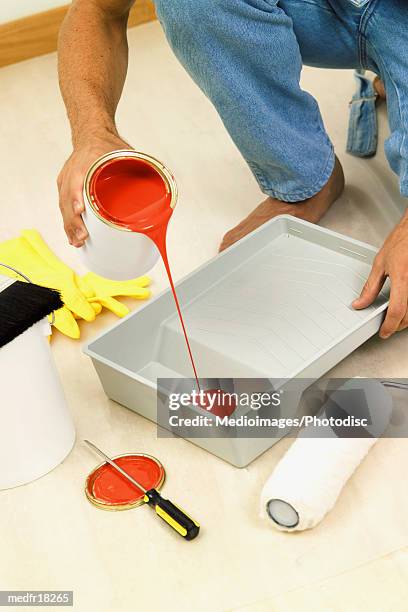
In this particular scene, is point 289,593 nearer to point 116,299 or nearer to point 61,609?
point 61,609

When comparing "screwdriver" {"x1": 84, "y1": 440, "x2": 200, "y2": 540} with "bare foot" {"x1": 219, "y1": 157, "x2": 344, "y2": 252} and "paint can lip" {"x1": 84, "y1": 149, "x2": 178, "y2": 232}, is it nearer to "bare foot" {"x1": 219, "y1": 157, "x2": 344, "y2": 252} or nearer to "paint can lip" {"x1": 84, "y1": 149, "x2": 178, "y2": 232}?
"paint can lip" {"x1": 84, "y1": 149, "x2": 178, "y2": 232}

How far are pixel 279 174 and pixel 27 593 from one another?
0.93 meters

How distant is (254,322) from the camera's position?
153 cm

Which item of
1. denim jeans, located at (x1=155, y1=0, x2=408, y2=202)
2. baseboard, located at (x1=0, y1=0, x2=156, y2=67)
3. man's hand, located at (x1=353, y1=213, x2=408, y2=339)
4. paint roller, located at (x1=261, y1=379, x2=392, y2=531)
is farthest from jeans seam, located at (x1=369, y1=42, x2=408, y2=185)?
baseboard, located at (x1=0, y1=0, x2=156, y2=67)

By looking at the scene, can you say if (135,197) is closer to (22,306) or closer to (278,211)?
(22,306)

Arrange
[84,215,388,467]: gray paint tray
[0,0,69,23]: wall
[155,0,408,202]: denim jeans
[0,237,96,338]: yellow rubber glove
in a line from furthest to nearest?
[0,0,69,23]: wall < [0,237,96,338]: yellow rubber glove < [155,0,408,202]: denim jeans < [84,215,388,467]: gray paint tray

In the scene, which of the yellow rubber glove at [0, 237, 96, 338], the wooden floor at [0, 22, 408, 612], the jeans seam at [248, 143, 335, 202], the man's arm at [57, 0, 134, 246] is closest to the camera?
the wooden floor at [0, 22, 408, 612]

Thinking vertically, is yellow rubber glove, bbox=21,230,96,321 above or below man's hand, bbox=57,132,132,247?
below

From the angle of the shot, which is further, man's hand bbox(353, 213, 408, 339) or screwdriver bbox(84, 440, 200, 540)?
man's hand bbox(353, 213, 408, 339)

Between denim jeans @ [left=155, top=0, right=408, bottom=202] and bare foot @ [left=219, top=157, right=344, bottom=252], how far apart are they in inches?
2.4

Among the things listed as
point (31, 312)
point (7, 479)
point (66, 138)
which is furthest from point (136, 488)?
point (66, 138)

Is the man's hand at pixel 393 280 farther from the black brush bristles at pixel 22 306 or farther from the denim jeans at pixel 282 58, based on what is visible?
the black brush bristles at pixel 22 306

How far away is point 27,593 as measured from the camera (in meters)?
1.20

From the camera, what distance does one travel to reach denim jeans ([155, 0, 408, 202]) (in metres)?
1.54
